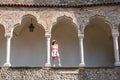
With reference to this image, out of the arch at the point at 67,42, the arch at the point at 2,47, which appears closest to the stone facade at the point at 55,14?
the arch at the point at 67,42

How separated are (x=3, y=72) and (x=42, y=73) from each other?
1.65 metres

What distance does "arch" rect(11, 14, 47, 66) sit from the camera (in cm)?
1577

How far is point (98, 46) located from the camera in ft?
52.7

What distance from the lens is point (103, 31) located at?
634 inches

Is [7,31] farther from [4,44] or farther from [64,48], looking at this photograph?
[64,48]

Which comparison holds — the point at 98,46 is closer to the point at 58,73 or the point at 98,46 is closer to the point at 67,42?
the point at 67,42

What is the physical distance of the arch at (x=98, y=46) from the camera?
15891 mm

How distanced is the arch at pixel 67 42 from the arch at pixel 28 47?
736mm

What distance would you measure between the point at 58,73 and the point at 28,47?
10.7 ft

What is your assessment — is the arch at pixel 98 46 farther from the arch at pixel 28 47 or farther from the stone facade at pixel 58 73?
the stone facade at pixel 58 73

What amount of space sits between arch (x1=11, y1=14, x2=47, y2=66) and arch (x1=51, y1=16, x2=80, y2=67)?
736 millimetres

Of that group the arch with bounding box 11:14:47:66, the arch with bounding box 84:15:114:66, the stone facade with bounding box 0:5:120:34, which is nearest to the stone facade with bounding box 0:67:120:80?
the stone facade with bounding box 0:5:120:34

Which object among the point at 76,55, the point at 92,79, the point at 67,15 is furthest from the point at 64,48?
the point at 92,79

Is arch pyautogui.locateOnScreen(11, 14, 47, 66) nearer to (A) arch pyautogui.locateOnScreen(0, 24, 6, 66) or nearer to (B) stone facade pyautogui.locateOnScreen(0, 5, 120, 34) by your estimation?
(A) arch pyautogui.locateOnScreen(0, 24, 6, 66)
